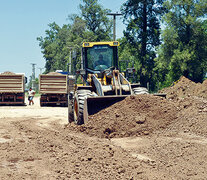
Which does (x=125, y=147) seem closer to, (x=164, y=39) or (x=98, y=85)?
(x=98, y=85)

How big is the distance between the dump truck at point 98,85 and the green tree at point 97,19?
40.6 meters

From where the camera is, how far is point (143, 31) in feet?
114

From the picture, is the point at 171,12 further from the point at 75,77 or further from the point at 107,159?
the point at 107,159

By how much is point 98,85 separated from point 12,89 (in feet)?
52.9

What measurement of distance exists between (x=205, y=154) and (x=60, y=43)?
73.4m

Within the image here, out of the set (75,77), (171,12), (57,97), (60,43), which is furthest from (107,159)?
(60,43)

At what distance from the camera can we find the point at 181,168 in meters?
5.67

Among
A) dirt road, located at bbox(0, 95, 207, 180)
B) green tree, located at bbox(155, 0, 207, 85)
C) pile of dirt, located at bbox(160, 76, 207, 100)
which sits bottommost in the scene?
dirt road, located at bbox(0, 95, 207, 180)

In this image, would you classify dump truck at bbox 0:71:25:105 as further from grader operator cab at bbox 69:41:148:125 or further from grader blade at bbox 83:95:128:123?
grader blade at bbox 83:95:128:123

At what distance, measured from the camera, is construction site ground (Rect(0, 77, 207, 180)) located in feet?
17.3

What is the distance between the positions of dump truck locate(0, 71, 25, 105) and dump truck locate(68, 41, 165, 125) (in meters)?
13.9

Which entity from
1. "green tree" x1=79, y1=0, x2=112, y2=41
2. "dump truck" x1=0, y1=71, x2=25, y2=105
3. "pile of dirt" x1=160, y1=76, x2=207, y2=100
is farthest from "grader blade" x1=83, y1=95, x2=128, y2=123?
"green tree" x1=79, y1=0, x2=112, y2=41

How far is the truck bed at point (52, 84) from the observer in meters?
24.4

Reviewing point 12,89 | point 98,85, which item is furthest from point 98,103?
point 12,89
